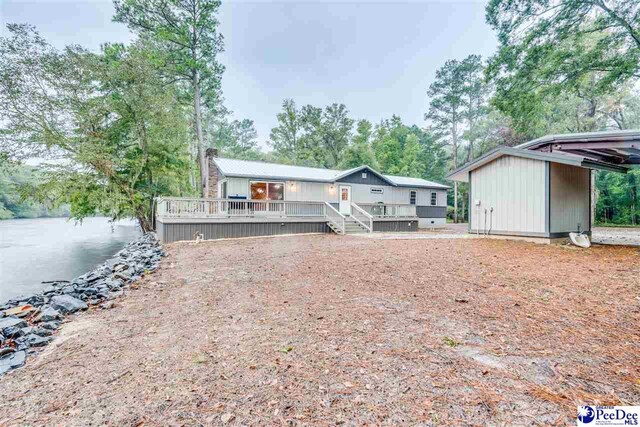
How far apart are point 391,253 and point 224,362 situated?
17.7 ft

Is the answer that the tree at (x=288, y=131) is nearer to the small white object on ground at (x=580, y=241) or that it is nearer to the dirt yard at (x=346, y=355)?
the small white object on ground at (x=580, y=241)

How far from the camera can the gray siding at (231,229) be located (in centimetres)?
1061

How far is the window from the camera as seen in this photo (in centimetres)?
1515

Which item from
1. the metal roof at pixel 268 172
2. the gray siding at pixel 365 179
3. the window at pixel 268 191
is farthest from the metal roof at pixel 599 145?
the window at pixel 268 191

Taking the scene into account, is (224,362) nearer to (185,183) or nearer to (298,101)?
(185,183)

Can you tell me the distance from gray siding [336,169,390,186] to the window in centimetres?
374

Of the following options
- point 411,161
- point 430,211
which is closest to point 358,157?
point 411,161

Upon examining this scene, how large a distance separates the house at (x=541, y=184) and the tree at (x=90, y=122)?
51.2 feet

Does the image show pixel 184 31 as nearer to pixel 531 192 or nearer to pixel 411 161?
pixel 531 192

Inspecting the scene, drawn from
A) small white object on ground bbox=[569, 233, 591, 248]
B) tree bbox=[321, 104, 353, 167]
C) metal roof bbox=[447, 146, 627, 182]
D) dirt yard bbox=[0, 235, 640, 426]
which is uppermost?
Answer: tree bbox=[321, 104, 353, 167]

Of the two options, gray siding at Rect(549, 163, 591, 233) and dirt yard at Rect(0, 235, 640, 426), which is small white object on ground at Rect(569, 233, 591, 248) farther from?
dirt yard at Rect(0, 235, 640, 426)

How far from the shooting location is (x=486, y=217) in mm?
9781

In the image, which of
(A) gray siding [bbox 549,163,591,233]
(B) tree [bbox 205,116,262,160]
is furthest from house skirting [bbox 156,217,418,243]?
(B) tree [bbox 205,116,262,160]

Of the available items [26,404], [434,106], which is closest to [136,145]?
[26,404]
